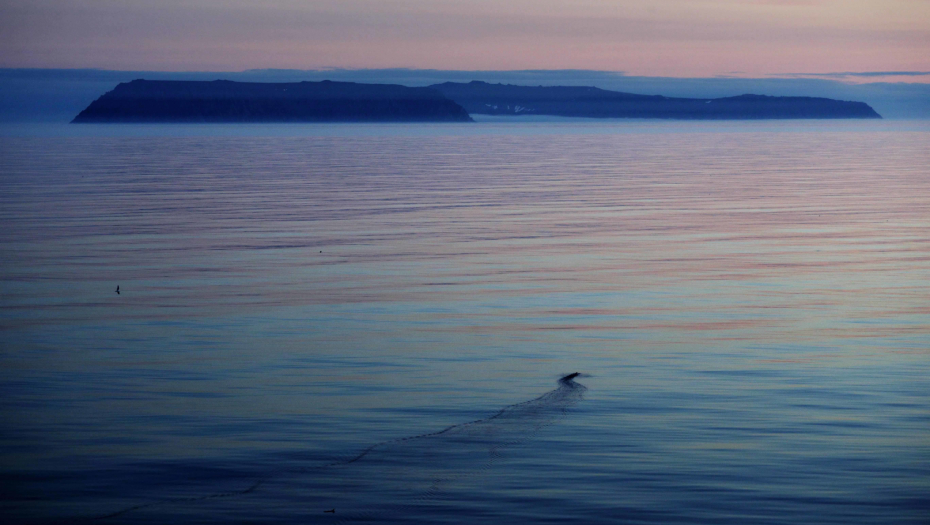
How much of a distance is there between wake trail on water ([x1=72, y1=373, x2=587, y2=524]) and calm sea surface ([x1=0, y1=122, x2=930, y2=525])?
3cm

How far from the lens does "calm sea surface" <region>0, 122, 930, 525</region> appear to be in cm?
927

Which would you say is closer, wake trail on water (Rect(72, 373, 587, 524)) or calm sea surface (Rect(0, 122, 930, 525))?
wake trail on water (Rect(72, 373, 587, 524))

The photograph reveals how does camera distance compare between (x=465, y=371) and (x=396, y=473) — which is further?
(x=465, y=371)

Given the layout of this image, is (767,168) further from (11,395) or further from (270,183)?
(11,395)

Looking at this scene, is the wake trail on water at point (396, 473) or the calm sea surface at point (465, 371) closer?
the wake trail on water at point (396, 473)

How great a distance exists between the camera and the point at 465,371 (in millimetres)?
13484

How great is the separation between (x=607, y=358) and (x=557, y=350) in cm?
76

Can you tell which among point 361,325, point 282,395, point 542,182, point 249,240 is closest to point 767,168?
point 542,182

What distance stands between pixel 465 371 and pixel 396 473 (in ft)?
12.8

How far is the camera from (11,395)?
1262cm

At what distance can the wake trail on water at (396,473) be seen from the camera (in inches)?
352

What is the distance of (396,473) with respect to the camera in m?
9.68

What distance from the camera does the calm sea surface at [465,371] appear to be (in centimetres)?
927

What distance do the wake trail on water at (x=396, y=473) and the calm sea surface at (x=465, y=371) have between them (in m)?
0.03
